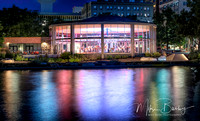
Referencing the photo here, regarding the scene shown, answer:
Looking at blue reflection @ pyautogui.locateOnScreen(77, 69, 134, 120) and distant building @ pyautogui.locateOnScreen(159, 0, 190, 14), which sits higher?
distant building @ pyautogui.locateOnScreen(159, 0, 190, 14)

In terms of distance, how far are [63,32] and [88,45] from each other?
6.34 metres

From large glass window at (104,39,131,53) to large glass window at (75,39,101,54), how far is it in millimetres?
1444

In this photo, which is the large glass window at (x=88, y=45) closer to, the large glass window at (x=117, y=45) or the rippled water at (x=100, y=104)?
the large glass window at (x=117, y=45)

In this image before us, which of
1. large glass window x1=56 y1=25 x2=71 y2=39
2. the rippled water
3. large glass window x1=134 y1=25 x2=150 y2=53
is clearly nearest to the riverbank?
the rippled water

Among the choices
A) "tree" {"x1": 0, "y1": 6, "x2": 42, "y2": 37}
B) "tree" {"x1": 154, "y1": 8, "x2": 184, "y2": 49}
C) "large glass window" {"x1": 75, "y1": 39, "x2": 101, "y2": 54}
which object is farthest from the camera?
"tree" {"x1": 154, "y1": 8, "x2": 184, "y2": 49}

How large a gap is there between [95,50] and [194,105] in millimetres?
43612

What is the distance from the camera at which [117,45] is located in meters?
54.5

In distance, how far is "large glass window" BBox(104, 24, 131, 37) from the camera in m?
54.1

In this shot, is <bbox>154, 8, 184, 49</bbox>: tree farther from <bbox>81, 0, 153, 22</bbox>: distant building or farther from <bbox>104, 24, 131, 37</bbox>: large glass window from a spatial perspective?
<bbox>81, 0, 153, 22</bbox>: distant building

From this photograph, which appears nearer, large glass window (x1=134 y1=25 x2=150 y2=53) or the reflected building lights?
the reflected building lights

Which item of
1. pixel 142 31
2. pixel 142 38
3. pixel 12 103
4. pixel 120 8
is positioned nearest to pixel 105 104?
pixel 12 103

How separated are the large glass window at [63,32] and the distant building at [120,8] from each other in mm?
105908

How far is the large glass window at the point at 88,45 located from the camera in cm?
5409

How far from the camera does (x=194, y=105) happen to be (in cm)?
1105
